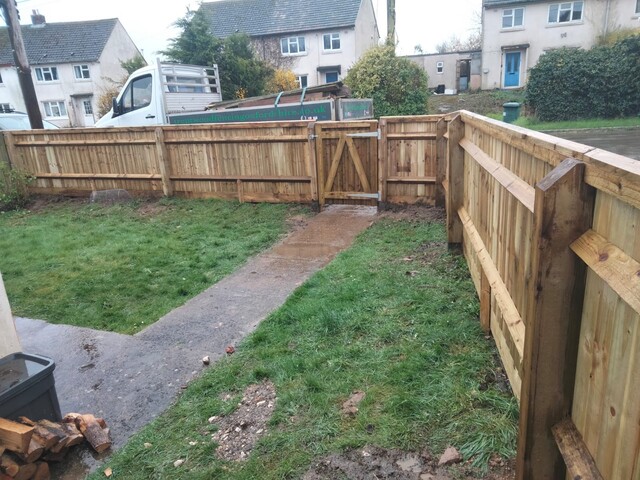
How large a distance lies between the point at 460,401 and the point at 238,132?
7853 millimetres

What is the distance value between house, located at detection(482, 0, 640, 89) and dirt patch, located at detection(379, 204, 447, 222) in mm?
27129

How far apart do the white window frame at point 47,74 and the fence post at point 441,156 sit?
39.9 m

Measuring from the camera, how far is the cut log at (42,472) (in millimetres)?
2920

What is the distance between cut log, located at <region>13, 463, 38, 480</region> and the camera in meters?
2.81

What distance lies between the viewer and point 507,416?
9.25 feet

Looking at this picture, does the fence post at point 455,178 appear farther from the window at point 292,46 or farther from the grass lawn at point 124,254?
the window at point 292,46

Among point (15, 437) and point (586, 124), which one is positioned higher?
point (15, 437)

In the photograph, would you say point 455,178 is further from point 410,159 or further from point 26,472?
point 26,472

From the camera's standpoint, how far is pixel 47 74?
38812 mm

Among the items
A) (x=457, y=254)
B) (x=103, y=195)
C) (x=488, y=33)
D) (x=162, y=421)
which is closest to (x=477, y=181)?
(x=457, y=254)

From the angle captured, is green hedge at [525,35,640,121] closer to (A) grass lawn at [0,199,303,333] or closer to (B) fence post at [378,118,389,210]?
(B) fence post at [378,118,389,210]

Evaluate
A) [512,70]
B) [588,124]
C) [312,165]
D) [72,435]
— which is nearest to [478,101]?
[512,70]

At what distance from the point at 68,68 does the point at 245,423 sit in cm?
4294

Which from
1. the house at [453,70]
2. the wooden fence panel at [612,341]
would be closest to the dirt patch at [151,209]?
the wooden fence panel at [612,341]
